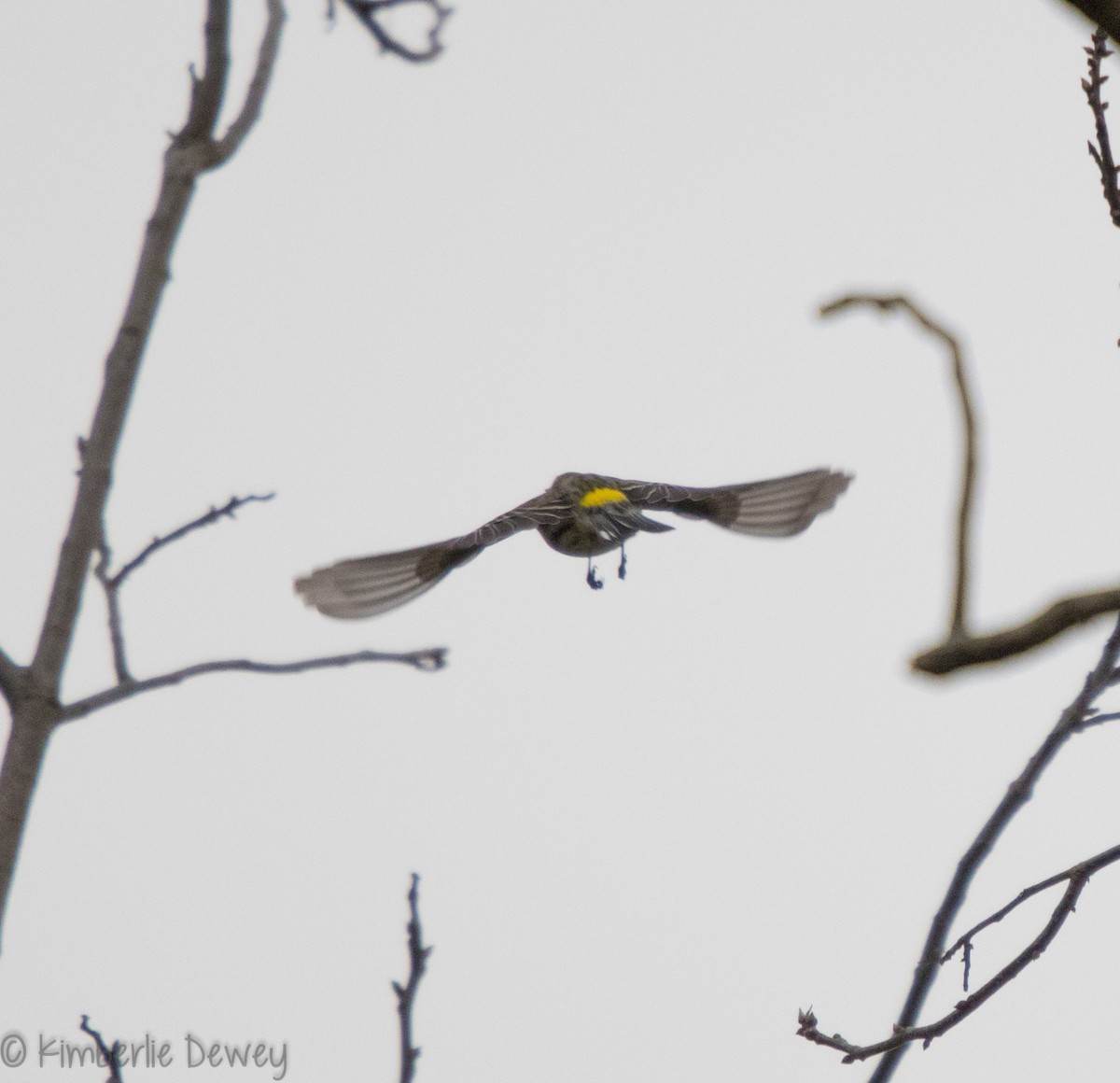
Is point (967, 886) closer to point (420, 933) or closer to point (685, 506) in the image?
point (420, 933)

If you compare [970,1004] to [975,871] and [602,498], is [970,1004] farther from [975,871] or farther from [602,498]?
[602,498]

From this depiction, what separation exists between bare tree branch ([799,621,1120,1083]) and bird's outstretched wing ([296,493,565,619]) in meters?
2.38

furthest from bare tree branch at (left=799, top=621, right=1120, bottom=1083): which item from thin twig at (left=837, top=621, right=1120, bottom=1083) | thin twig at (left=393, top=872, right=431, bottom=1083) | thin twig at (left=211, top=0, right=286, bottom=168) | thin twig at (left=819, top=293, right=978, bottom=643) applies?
thin twig at (left=211, top=0, right=286, bottom=168)

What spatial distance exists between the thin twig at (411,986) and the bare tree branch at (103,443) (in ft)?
1.89

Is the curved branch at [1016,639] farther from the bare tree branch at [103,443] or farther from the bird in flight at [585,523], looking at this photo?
the bird in flight at [585,523]

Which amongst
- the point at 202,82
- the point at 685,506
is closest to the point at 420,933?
the point at 202,82

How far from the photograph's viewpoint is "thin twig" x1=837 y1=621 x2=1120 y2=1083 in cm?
245

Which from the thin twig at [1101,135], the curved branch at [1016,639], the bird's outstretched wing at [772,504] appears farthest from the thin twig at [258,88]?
the bird's outstretched wing at [772,504]

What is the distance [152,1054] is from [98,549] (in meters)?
1.53

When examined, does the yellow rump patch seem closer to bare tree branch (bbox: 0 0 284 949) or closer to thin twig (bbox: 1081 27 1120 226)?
bare tree branch (bbox: 0 0 284 949)

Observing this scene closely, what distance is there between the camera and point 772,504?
5.63 metres

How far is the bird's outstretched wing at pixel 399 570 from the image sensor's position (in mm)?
4773

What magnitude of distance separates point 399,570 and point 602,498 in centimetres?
81

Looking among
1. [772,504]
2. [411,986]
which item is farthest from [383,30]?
[772,504]
